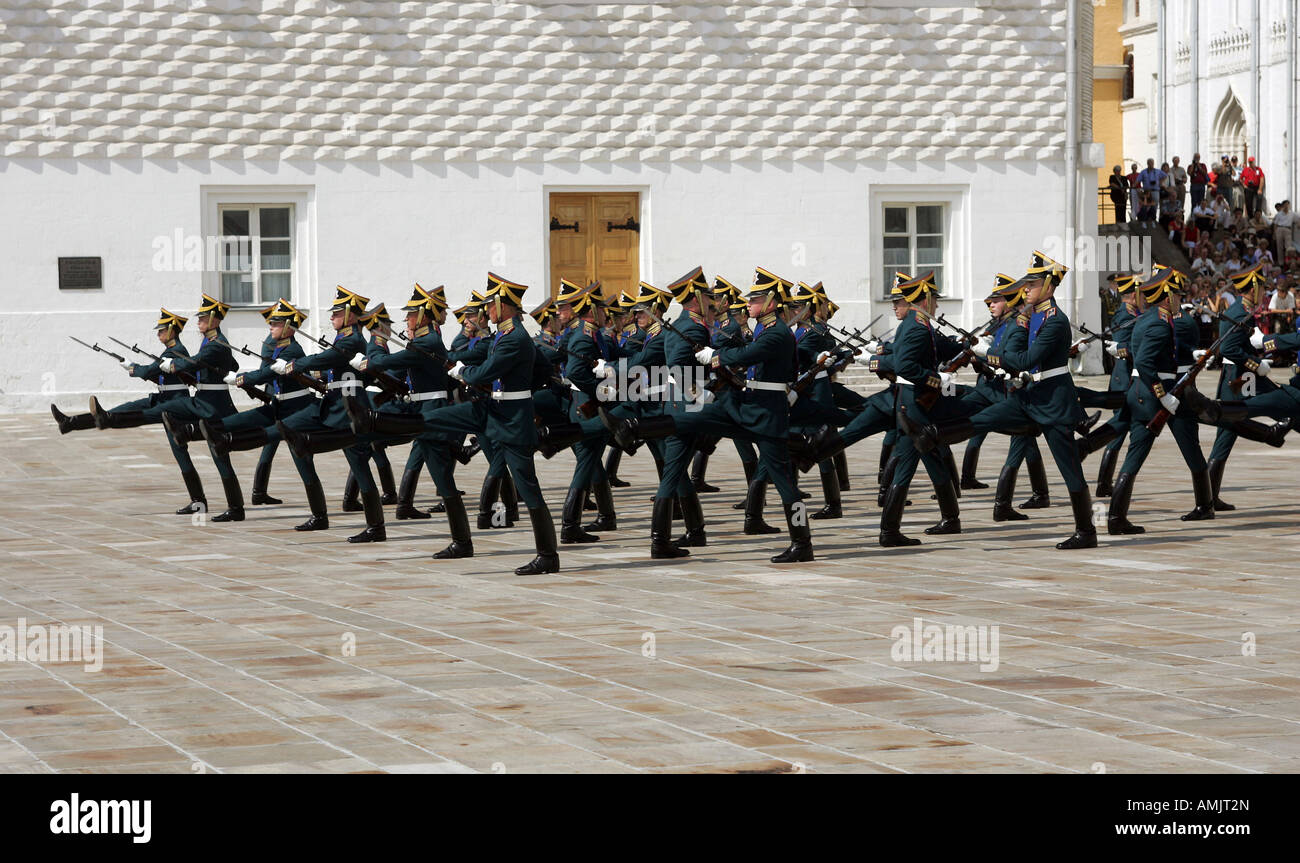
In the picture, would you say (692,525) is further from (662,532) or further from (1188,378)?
(1188,378)

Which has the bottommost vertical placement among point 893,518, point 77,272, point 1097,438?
point 893,518

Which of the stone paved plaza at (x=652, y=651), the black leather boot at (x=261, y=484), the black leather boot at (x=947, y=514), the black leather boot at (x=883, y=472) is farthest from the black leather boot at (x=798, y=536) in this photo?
the black leather boot at (x=261, y=484)

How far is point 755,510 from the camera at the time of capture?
14711mm

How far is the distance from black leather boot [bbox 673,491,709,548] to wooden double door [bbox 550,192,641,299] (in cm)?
1447

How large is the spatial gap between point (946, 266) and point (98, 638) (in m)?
21.1

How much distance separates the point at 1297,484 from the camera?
17.5 m

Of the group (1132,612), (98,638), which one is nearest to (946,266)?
(1132,612)

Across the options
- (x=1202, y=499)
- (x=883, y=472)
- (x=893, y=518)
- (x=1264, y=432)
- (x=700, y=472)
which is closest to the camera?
(x=893, y=518)

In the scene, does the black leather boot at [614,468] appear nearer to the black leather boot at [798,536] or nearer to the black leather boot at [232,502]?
the black leather boot at [232,502]

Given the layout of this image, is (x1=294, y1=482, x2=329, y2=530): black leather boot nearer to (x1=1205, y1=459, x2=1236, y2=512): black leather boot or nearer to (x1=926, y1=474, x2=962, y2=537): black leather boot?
(x1=926, y1=474, x2=962, y2=537): black leather boot

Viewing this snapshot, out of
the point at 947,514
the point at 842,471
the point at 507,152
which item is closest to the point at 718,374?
the point at 947,514

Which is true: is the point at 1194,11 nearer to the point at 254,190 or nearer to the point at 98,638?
the point at 254,190

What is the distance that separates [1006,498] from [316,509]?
17.8 feet

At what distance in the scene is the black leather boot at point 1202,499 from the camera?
14977 mm
